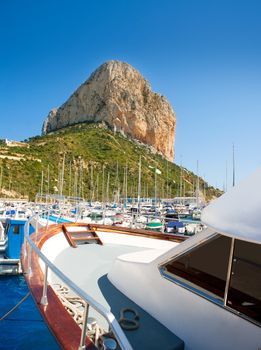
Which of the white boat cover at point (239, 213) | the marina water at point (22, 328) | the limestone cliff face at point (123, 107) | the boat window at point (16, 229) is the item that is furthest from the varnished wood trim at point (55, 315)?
the limestone cliff face at point (123, 107)

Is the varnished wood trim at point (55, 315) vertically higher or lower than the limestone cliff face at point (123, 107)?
lower

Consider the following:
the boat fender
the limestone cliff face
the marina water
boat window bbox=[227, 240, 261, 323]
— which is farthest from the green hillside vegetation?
boat window bbox=[227, 240, 261, 323]

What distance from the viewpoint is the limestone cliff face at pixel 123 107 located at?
427 ft

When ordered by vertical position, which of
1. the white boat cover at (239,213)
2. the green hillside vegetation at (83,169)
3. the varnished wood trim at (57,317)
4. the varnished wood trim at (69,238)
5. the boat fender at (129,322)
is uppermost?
the green hillside vegetation at (83,169)

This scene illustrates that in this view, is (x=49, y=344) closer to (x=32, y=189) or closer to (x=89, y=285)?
(x=89, y=285)

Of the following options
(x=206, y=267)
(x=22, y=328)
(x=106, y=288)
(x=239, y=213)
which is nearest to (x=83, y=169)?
(x=22, y=328)

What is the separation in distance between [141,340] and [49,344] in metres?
7.56

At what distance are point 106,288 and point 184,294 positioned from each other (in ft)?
5.29

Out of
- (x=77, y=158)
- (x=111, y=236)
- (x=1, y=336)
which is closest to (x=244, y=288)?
(x=111, y=236)

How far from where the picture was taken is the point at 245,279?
95.0 inches

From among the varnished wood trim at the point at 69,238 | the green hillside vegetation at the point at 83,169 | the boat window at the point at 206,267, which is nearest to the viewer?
the boat window at the point at 206,267

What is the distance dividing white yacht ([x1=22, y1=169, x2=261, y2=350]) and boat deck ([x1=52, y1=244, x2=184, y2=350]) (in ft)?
0.04

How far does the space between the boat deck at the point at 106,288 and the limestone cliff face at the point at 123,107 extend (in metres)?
123

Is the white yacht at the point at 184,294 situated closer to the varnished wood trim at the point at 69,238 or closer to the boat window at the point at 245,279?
the boat window at the point at 245,279
